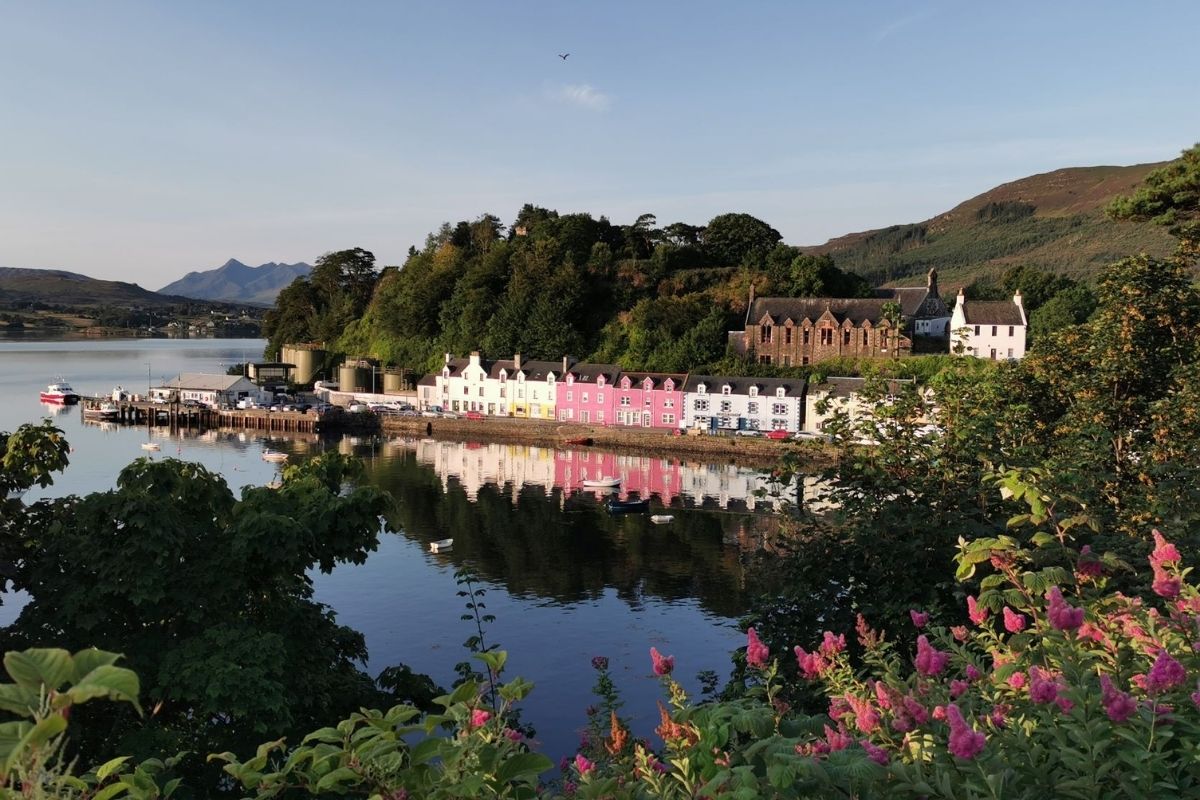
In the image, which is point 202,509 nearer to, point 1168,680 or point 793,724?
point 793,724

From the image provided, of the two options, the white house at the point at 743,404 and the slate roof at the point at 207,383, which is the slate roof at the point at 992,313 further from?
the slate roof at the point at 207,383

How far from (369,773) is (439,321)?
9799 cm

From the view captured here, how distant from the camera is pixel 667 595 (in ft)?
106

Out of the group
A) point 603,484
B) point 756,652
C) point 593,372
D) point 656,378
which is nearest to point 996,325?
point 656,378

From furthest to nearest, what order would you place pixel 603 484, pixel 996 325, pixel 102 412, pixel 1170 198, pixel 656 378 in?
pixel 102 412
pixel 656 378
pixel 996 325
pixel 603 484
pixel 1170 198

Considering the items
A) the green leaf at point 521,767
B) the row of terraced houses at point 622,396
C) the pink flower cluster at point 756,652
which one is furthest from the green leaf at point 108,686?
the row of terraced houses at point 622,396

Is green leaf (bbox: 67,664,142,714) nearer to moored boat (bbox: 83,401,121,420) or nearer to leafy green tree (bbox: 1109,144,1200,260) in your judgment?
leafy green tree (bbox: 1109,144,1200,260)

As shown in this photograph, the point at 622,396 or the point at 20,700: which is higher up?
the point at 20,700

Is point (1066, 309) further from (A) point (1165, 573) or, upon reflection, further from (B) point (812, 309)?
(A) point (1165, 573)

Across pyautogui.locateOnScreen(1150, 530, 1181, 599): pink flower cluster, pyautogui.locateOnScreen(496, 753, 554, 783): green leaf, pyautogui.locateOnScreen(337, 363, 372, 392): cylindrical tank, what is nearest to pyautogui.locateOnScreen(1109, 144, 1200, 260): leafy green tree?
pyautogui.locateOnScreen(1150, 530, 1181, 599): pink flower cluster

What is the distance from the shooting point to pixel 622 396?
73562mm

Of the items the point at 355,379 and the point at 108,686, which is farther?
the point at 355,379

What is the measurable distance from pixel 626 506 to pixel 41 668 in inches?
A: 1735

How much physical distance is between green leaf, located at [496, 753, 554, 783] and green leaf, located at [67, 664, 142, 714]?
1.48 metres
